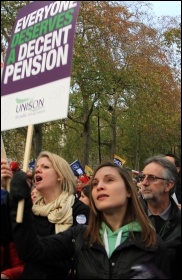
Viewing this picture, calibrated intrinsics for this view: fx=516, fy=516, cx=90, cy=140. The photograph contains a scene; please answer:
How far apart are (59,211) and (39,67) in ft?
3.82

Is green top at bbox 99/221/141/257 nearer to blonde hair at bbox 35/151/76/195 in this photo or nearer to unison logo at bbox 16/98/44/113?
unison logo at bbox 16/98/44/113

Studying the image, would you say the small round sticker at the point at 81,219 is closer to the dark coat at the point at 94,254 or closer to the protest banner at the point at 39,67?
the dark coat at the point at 94,254

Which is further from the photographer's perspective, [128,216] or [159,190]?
[159,190]

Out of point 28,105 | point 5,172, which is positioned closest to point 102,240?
point 5,172

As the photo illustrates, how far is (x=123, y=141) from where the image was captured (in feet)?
107

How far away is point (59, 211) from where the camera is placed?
3.88m

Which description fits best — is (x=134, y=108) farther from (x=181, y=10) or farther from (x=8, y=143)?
(x=181, y=10)

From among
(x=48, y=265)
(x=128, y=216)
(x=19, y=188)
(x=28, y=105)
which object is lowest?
(x=48, y=265)

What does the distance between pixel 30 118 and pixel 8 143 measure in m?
16.6

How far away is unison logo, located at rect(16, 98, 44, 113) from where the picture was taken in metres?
3.21

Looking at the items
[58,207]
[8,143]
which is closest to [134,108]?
[8,143]

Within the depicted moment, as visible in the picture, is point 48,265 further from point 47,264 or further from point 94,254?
point 94,254

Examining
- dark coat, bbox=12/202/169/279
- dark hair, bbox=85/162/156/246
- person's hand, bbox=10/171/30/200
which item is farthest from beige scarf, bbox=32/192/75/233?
person's hand, bbox=10/171/30/200

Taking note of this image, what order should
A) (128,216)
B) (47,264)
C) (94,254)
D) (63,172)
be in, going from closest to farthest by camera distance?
(94,254), (128,216), (47,264), (63,172)
